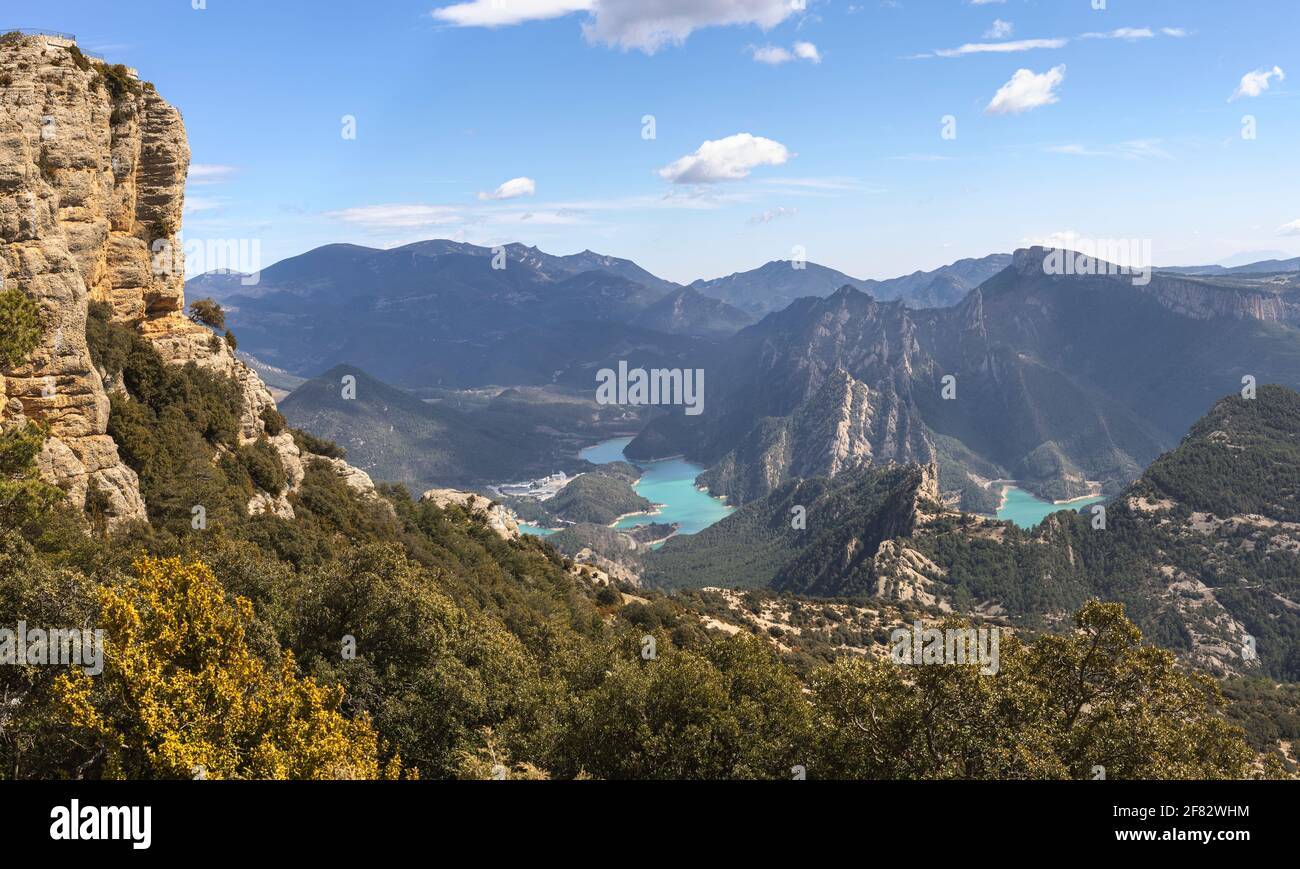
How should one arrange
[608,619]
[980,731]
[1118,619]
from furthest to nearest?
[608,619]
[1118,619]
[980,731]

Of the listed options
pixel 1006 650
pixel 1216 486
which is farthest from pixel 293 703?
pixel 1216 486

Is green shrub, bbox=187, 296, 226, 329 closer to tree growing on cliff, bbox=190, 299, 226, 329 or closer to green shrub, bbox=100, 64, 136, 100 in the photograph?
tree growing on cliff, bbox=190, 299, 226, 329

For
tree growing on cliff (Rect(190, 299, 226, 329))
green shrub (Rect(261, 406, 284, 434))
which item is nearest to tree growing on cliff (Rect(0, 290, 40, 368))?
green shrub (Rect(261, 406, 284, 434))
